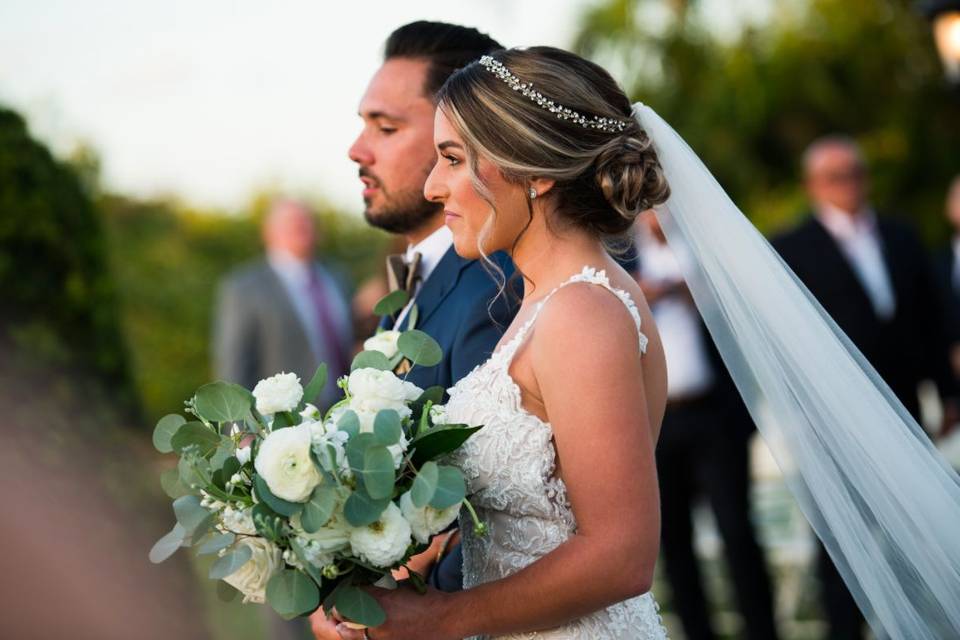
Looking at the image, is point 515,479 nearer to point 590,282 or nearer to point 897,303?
point 590,282

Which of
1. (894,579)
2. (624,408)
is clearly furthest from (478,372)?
(894,579)

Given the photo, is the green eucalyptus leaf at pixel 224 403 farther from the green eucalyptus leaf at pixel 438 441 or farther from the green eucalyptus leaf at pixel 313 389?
the green eucalyptus leaf at pixel 438 441

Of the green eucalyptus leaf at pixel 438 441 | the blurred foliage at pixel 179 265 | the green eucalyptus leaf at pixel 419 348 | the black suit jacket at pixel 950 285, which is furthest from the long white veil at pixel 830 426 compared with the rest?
the blurred foliage at pixel 179 265

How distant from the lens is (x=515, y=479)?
92.4 inches

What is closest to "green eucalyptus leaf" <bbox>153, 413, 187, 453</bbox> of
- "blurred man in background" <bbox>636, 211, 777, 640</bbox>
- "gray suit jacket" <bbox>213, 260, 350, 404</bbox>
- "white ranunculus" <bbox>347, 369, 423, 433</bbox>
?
"white ranunculus" <bbox>347, 369, 423, 433</bbox>

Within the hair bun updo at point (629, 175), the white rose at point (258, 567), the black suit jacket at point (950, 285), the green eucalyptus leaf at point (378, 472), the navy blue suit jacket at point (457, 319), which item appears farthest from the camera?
the black suit jacket at point (950, 285)

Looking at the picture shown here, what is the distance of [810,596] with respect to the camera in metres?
7.76

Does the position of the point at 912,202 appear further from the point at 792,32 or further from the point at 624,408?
the point at 624,408

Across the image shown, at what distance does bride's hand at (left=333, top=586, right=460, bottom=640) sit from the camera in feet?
7.47

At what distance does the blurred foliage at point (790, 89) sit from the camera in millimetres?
Result: 15766

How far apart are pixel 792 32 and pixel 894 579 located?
1554 cm

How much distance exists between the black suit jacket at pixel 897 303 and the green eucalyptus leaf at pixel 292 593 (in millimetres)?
4293

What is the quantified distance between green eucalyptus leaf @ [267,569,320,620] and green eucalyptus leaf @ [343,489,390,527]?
0.53 ft

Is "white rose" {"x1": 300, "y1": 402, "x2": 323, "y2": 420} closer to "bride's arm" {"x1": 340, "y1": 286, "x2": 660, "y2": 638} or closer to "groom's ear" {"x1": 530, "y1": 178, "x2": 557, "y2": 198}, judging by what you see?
"bride's arm" {"x1": 340, "y1": 286, "x2": 660, "y2": 638}
